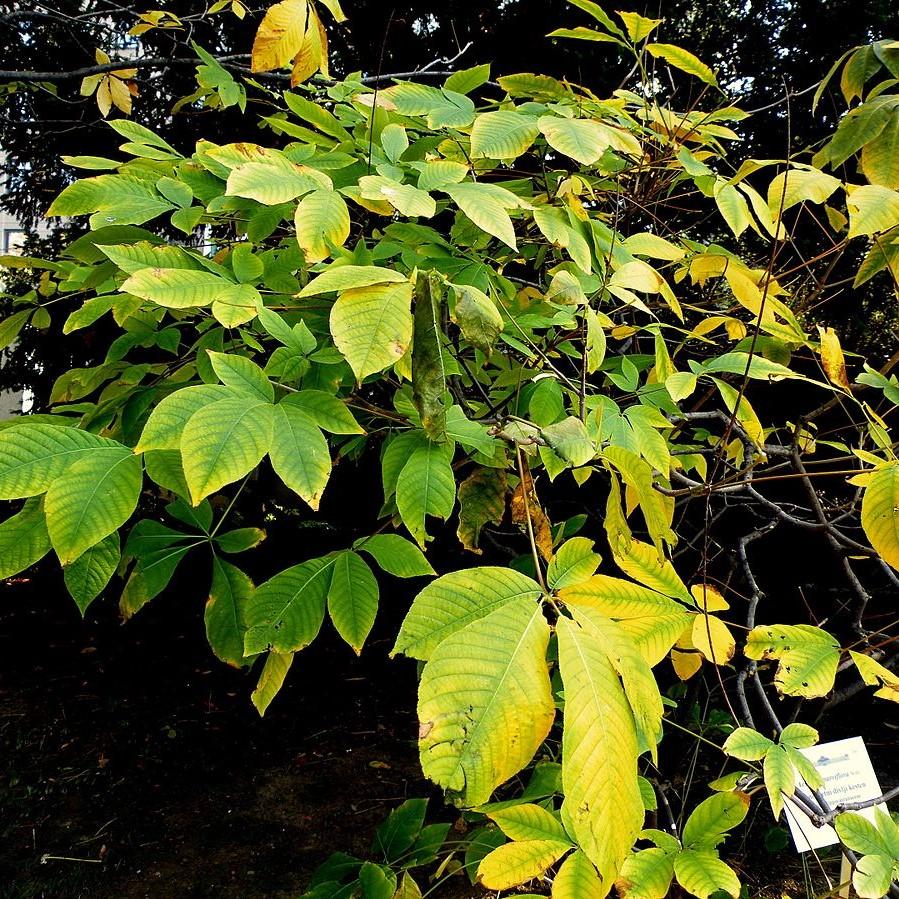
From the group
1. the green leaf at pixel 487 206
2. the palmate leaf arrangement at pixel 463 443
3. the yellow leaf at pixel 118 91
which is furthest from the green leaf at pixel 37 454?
the yellow leaf at pixel 118 91

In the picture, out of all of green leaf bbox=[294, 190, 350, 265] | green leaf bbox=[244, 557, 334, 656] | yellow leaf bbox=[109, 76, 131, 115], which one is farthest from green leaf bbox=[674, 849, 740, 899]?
yellow leaf bbox=[109, 76, 131, 115]

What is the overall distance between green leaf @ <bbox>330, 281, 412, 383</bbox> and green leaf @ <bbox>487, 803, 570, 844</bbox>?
1.93 feet

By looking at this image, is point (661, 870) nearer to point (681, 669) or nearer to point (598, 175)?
point (681, 669)

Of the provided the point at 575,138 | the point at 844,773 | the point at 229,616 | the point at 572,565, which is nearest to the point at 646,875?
the point at 572,565

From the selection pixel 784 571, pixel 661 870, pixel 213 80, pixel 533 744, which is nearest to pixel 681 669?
pixel 661 870

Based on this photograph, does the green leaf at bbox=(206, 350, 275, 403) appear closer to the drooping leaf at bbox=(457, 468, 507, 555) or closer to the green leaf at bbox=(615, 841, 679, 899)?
the drooping leaf at bbox=(457, 468, 507, 555)

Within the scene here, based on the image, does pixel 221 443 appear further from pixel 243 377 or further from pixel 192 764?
pixel 192 764

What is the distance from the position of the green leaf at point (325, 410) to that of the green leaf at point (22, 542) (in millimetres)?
276

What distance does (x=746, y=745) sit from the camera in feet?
3.03

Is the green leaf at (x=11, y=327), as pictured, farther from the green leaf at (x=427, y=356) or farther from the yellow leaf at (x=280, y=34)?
the green leaf at (x=427, y=356)

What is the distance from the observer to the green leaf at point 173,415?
0.68 metres

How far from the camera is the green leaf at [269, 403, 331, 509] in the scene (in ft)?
2.32

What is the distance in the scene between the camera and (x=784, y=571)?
→ 3389 mm

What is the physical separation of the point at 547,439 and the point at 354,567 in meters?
0.32
